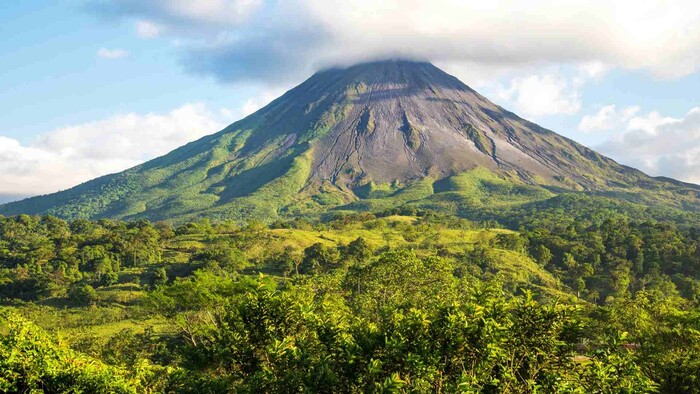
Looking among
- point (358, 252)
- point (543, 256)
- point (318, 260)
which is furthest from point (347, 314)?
point (543, 256)

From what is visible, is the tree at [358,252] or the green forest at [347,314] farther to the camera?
the tree at [358,252]

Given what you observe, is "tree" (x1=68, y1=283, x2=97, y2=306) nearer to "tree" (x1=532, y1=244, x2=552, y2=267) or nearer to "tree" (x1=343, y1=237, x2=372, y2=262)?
"tree" (x1=343, y1=237, x2=372, y2=262)

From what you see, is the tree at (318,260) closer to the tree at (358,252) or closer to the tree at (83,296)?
the tree at (358,252)

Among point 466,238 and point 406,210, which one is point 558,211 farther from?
point 466,238

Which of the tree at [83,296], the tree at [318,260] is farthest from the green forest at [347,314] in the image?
the tree at [318,260]

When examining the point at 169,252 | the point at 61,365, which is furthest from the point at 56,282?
the point at 61,365

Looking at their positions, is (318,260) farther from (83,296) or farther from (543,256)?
(543,256)

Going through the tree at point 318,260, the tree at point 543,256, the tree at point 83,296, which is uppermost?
the tree at point 83,296

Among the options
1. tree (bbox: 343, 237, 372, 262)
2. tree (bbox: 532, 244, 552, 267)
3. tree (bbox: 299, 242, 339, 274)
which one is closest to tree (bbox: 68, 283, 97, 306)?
tree (bbox: 299, 242, 339, 274)
